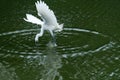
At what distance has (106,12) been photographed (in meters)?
12.8

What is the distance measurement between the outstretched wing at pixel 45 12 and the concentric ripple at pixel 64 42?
2.13 ft

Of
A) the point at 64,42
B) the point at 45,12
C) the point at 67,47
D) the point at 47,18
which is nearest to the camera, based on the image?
the point at 45,12

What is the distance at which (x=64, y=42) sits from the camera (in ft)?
34.2

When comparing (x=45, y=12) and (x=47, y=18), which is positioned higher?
(x=45, y=12)

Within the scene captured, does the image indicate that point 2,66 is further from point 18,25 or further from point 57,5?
point 57,5

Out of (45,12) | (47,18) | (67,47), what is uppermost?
(45,12)

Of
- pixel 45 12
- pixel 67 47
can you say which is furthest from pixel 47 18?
pixel 67 47

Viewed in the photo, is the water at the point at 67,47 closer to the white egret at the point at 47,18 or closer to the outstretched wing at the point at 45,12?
the white egret at the point at 47,18

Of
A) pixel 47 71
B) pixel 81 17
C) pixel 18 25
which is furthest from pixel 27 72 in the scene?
pixel 81 17

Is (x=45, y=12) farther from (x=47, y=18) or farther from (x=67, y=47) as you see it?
(x=67, y=47)

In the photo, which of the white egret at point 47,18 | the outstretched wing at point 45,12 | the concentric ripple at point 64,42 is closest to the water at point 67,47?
the concentric ripple at point 64,42

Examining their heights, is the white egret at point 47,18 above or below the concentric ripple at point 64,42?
above

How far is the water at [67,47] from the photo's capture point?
9023 mm

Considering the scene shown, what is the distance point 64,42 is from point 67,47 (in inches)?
13.3
